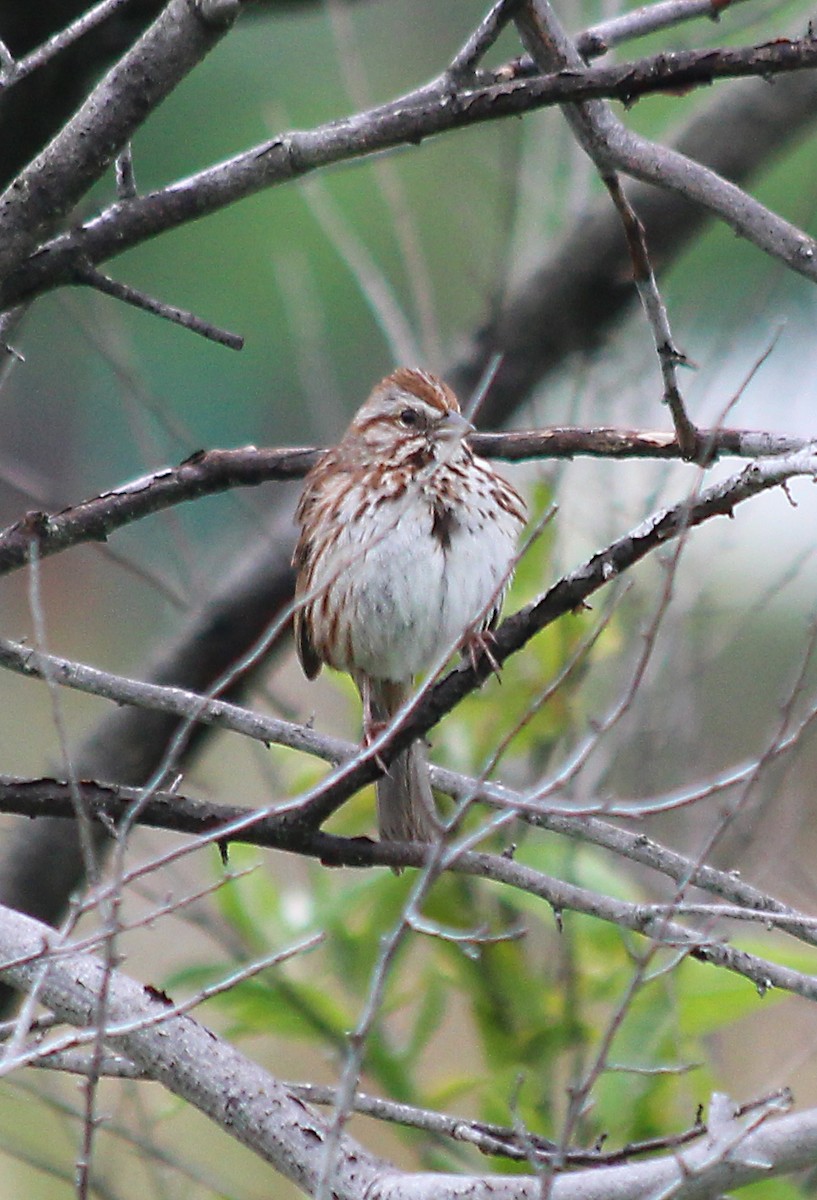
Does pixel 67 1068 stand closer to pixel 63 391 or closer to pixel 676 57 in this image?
pixel 676 57

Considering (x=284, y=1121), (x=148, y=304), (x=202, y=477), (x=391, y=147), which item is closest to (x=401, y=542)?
(x=202, y=477)

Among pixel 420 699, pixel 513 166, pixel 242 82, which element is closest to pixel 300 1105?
pixel 420 699

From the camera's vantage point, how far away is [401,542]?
377 centimetres

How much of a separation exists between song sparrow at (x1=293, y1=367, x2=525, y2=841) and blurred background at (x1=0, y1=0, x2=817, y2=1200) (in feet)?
1.21

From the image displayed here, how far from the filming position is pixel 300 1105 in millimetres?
2389

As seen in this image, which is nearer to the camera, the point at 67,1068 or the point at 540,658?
the point at 67,1068

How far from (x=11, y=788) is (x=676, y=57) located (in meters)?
1.61

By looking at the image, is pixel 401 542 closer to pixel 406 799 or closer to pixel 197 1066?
pixel 406 799

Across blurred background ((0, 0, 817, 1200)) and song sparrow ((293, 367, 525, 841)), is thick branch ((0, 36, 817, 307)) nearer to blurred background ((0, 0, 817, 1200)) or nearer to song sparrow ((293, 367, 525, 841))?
blurred background ((0, 0, 817, 1200))

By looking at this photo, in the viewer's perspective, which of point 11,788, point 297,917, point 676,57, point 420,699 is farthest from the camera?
point 297,917

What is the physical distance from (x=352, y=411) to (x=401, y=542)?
4.52m

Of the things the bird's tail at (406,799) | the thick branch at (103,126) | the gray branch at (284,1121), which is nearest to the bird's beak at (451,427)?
the bird's tail at (406,799)

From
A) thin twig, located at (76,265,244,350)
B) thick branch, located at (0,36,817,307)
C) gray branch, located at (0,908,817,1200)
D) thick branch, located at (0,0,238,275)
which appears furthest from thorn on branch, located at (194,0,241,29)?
gray branch, located at (0,908,817,1200)

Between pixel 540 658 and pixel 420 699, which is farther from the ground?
pixel 540 658
